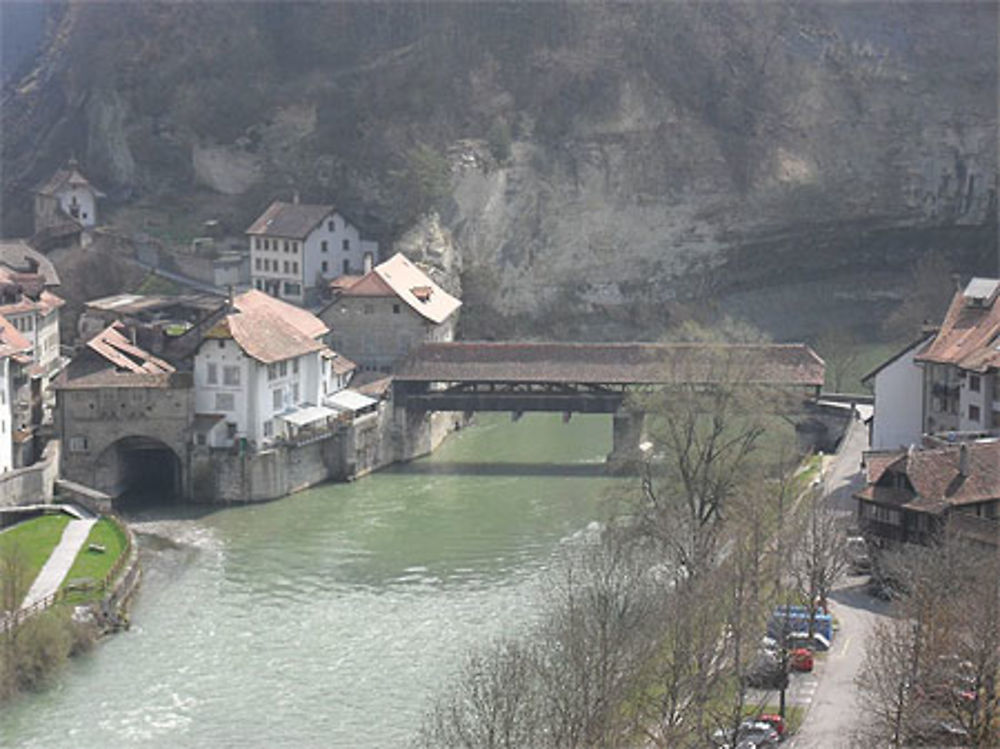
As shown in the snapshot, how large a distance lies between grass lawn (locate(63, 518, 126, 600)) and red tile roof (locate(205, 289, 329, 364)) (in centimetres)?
849

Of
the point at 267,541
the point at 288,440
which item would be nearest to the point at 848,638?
the point at 267,541

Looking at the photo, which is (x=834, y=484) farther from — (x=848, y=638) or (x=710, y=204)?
(x=710, y=204)

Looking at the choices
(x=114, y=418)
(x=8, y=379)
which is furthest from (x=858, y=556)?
(x=8, y=379)

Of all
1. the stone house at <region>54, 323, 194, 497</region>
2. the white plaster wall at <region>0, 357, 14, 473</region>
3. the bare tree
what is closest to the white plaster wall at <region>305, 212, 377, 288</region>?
the stone house at <region>54, 323, 194, 497</region>

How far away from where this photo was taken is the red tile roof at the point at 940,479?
46.4 metres

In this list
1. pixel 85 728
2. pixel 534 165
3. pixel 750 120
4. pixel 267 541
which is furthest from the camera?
pixel 750 120

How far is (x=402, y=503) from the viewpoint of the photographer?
62219mm

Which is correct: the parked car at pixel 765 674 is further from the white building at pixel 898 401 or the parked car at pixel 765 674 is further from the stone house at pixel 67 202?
the stone house at pixel 67 202

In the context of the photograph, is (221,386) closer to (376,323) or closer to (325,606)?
(376,323)

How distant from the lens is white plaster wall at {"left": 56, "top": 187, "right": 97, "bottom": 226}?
92.3 metres

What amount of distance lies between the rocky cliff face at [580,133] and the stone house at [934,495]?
41.7 metres

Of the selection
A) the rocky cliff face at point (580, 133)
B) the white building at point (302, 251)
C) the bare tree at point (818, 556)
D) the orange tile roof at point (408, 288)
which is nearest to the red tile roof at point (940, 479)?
the bare tree at point (818, 556)

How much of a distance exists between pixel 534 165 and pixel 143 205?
20.0m

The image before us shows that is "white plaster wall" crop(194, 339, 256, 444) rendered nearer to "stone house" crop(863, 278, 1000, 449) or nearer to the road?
the road
